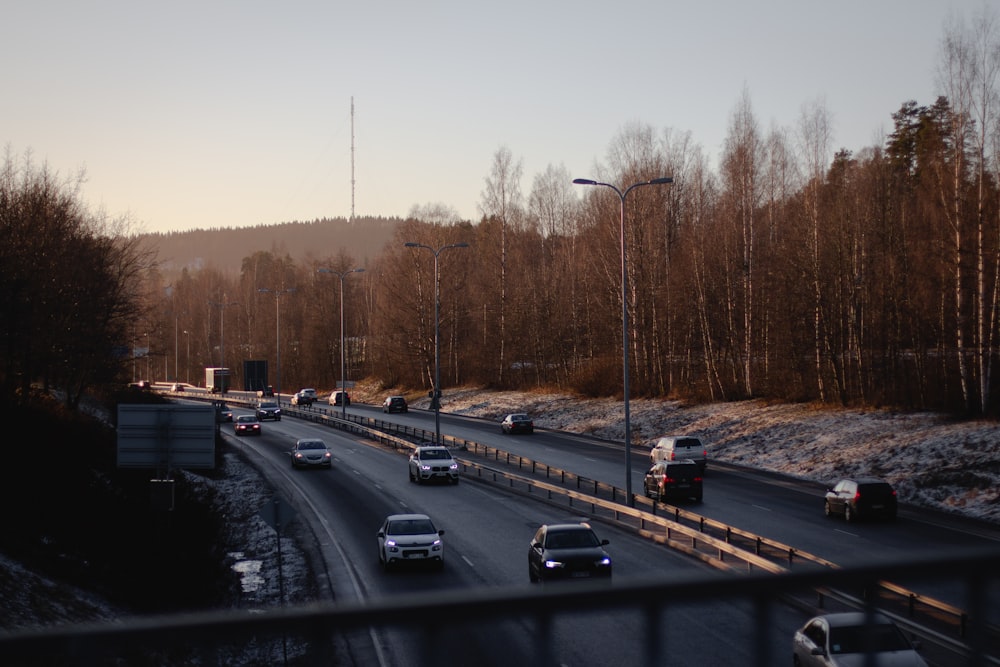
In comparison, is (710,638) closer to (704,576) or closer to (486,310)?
(704,576)

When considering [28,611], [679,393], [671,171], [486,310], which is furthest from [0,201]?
[486,310]

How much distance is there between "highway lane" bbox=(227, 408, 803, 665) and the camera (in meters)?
3.04

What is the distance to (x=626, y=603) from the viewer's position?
9.44 ft

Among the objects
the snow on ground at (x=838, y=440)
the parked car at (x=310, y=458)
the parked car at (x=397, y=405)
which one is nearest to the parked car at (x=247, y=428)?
the parked car at (x=397, y=405)

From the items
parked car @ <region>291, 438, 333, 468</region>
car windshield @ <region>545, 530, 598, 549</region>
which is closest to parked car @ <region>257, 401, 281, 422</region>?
parked car @ <region>291, 438, 333, 468</region>

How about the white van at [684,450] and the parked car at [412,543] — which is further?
the white van at [684,450]

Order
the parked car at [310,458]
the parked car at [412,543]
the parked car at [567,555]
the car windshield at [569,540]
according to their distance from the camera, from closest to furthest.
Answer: the parked car at [567,555]
the car windshield at [569,540]
the parked car at [412,543]
the parked car at [310,458]

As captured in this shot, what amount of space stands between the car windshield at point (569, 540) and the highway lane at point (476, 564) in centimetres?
124

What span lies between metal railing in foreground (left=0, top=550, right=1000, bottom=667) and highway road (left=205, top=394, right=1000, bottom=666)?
5cm

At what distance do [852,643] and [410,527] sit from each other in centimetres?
1913

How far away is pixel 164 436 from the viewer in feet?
76.7

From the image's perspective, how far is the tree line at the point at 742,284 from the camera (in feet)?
134

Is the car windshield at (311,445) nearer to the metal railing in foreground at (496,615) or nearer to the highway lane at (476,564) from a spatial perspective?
the highway lane at (476,564)

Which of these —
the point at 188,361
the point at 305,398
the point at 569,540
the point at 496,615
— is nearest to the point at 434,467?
the point at 569,540
